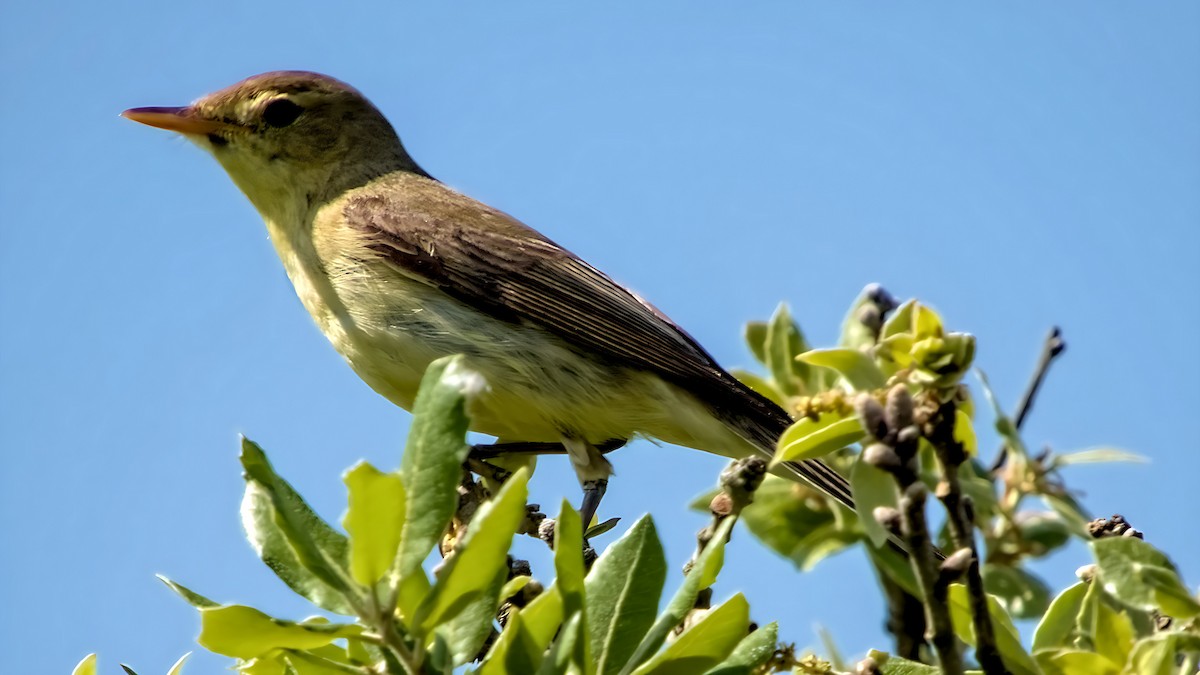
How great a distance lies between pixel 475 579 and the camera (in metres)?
1.82

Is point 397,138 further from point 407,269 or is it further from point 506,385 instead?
point 506,385

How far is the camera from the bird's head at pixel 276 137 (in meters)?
5.51

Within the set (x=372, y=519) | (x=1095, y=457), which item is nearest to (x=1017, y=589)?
(x=1095, y=457)

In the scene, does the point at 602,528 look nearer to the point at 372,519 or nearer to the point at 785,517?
the point at 785,517

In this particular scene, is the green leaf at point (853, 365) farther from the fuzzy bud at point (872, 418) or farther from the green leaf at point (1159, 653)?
the green leaf at point (1159, 653)

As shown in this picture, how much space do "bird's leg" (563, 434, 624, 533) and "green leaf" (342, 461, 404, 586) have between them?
3040mm

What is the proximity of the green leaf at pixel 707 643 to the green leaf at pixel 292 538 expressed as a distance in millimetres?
498

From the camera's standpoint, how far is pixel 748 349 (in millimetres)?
4359

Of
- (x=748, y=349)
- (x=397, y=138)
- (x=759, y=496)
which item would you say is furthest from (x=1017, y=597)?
(x=397, y=138)

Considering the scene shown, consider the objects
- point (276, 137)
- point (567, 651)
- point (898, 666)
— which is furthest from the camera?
point (276, 137)

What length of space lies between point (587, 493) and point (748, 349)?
0.93 m

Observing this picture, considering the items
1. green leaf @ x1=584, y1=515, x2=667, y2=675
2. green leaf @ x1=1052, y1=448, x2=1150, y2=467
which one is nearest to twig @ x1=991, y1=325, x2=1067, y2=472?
green leaf @ x1=1052, y1=448, x2=1150, y2=467

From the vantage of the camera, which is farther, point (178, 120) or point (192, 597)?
point (178, 120)

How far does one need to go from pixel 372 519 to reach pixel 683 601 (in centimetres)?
51
